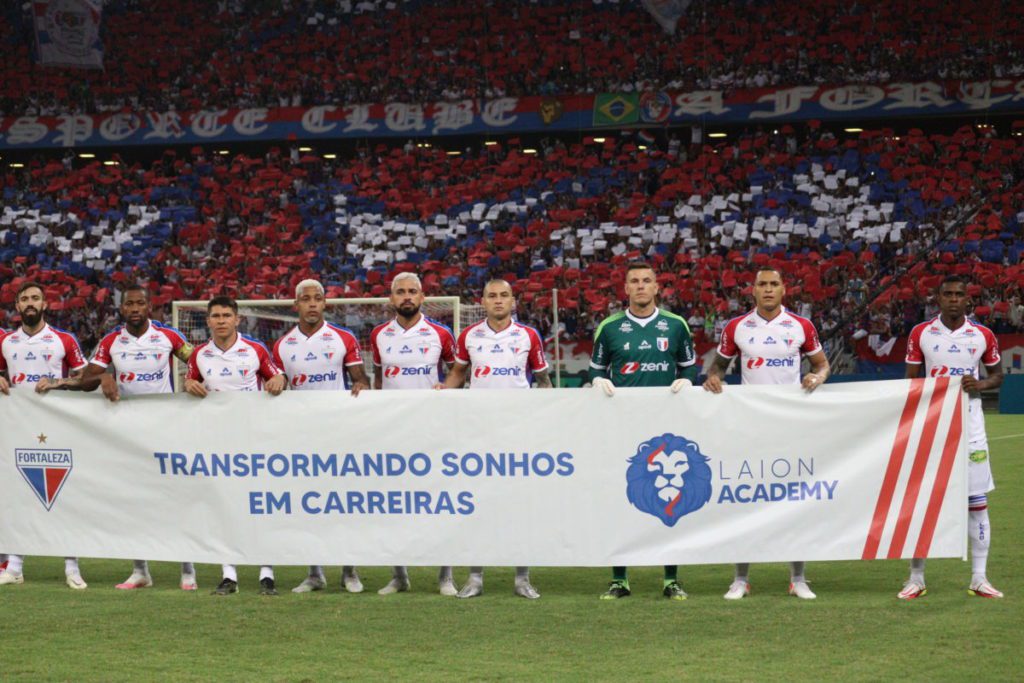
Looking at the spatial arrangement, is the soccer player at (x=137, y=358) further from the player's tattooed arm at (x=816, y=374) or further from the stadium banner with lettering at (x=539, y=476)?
the player's tattooed arm at (x=816, y=374)

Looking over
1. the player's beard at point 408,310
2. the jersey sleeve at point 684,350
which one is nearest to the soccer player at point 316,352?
the player's beard at point 408,310

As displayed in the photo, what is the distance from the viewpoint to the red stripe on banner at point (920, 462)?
8258 millimetres

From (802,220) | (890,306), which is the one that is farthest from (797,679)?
(802,220)

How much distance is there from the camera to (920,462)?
326 inches

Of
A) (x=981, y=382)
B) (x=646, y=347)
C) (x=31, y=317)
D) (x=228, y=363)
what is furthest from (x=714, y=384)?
(x=31, y=317)

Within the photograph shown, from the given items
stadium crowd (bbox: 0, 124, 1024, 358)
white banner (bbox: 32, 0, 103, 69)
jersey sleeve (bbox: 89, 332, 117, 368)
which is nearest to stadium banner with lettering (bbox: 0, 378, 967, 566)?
jersey sleeve (bbox: 89, 332, 117, 368)

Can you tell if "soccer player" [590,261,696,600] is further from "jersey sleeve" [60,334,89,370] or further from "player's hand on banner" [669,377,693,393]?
"jersey sleeve" [60,334,89,370]

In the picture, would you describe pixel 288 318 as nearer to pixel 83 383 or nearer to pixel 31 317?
pixel 31 317

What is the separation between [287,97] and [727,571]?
1156 inches

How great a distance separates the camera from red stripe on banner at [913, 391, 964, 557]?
27.0 ft

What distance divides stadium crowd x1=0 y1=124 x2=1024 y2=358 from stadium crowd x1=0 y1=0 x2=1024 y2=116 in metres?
1.71

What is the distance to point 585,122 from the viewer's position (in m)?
34.2

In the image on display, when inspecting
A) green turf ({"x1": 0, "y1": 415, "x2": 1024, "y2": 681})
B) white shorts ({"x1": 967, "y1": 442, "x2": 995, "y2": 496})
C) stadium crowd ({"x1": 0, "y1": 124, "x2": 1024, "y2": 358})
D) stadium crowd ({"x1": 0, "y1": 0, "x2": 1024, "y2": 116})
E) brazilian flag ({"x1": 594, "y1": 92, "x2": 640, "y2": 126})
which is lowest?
green turf ({"x1": 0, "y1": 415, "x2": 1024, "y2": 681})

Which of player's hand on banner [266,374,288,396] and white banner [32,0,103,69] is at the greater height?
white banner [32,0,103,69]
